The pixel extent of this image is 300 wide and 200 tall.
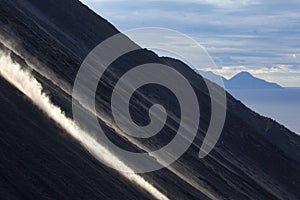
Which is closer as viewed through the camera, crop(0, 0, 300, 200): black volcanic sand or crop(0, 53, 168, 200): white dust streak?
crop(0, 0, 300, 200): black volcanic sand

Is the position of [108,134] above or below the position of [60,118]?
above

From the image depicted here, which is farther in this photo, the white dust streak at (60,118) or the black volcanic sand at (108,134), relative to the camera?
the white dust streak at (60,118)

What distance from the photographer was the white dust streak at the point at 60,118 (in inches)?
1109

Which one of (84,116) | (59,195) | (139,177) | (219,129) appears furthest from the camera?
(219,129)

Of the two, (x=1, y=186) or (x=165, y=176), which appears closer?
(x=1, y=186)

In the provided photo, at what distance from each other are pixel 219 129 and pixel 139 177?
4085cm

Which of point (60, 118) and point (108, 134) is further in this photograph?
point (108, 134)

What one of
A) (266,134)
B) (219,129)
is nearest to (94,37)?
(219,129)

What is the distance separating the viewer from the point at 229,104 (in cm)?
8581

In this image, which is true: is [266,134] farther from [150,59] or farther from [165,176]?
[165,176]

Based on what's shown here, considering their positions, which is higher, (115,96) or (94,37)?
(94,37)

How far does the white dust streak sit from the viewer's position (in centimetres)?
2816

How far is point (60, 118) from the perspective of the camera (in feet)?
93.8

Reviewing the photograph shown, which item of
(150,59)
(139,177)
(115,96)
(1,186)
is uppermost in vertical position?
(150,59)
